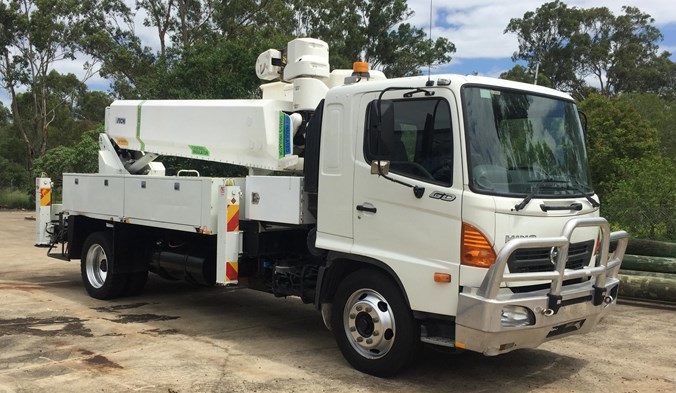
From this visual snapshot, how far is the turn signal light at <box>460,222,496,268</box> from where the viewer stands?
4.79 m

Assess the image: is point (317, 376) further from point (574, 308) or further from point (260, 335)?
point (574, 308)

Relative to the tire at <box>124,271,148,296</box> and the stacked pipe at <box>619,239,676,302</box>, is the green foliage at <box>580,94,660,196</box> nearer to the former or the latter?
the stacked pipe at <box>619,239,676,302</box>

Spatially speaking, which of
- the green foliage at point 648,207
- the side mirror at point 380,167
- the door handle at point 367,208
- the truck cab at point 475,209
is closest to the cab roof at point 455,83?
the truck cab at point 475,209

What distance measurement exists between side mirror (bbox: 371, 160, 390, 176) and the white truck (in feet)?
0.06

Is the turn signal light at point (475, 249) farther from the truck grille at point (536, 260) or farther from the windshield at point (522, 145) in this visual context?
the windshield at point (522, 145)

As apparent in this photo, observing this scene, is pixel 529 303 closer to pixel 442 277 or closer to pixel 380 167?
pixel 442 277

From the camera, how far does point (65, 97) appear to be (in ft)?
149

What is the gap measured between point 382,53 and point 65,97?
23582 millimetres

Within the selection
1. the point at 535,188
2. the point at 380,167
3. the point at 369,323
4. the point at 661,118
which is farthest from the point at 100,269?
the point at 661,118

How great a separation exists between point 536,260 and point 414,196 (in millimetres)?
1084

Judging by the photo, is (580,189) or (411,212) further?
(580,189)

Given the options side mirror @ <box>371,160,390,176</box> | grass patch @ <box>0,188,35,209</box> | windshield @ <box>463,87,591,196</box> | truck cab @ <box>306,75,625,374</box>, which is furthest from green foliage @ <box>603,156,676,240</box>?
grass patch @ <box>0,188,35,209</box>

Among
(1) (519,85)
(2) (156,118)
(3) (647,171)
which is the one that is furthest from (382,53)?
(1) (519,85)

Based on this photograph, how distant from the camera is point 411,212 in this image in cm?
525
